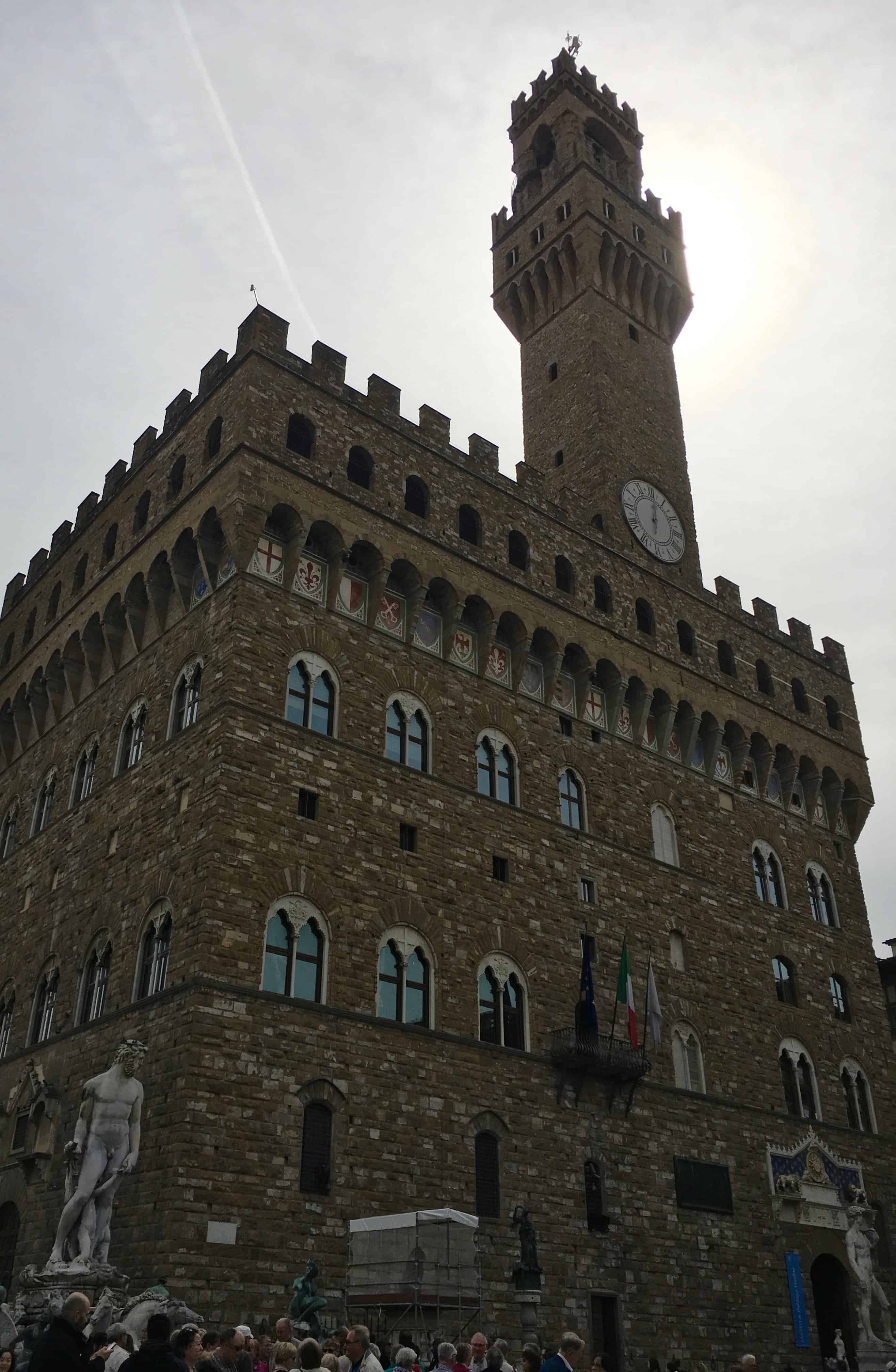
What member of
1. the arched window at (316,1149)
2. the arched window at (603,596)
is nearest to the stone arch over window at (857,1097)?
the arched window at (603,596)

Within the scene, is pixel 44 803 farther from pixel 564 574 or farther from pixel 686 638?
pixel 686 638

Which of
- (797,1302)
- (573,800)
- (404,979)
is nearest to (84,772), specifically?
(404,979)

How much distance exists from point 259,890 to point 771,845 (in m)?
15.9

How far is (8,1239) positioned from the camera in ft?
69.8

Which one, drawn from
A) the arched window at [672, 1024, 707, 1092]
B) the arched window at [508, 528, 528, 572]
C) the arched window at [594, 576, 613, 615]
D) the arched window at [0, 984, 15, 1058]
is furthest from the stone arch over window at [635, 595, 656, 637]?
the arched window at [0, 984, 15, 1058]

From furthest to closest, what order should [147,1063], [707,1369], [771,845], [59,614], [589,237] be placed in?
1. [589,237]
2. [771,845]
3. [59,614]
4. [707,1369]
5. [147,1063]

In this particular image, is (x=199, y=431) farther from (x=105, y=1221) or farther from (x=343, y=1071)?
(x=105, y=1221)

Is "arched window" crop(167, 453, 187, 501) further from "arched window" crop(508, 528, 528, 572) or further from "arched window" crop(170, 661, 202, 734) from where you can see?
"arched window" crop(508, 528, 528, 572)

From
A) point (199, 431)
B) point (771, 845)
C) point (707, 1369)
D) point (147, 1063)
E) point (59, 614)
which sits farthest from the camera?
point (771, 845)

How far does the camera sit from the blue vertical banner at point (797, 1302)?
2416 centimetres

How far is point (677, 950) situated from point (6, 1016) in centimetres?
1429

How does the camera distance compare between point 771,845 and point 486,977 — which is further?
point 771,845

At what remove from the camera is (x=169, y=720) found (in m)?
22.7

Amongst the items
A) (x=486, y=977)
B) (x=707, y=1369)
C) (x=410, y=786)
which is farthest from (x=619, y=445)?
(x=707, y=1369)
